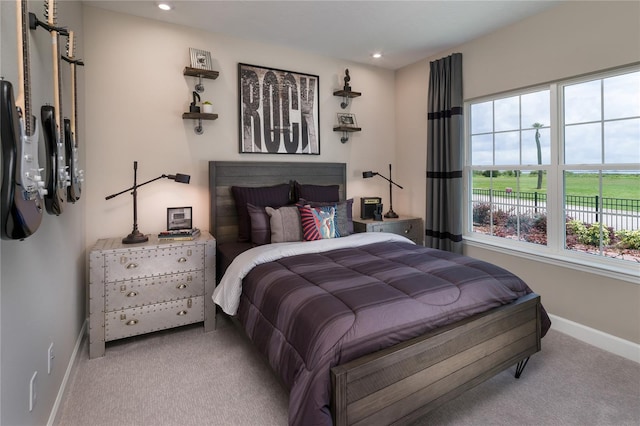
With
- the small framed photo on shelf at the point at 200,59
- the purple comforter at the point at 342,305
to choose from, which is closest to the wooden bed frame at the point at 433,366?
the purple comforter at the point at 342,305

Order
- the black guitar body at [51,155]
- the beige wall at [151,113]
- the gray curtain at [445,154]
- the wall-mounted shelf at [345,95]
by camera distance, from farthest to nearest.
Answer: the wall-mounted shelf at [345,95] < the gray curtain at [445,154] < the beige wall at [151,113] < the black guitar body at [51,155]

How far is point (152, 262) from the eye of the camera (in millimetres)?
2590

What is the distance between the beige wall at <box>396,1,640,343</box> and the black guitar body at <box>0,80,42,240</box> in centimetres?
340

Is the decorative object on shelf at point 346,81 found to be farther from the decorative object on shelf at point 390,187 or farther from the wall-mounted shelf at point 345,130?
the decorative object on shelf at point 390,187

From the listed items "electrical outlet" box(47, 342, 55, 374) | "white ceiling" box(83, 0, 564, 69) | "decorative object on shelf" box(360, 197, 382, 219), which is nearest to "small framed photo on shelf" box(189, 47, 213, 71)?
"white ceiling" box(83, 0, 564, 69)

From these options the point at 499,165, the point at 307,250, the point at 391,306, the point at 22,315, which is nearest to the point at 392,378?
the point at 391,306

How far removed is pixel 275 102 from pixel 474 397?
2.99 m

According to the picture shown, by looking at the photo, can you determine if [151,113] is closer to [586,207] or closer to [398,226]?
[398,226]

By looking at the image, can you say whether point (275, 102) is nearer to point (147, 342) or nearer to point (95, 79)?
point (95, 79)

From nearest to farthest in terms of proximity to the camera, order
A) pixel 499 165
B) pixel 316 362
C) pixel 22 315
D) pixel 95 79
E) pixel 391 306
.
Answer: pixel 22 315 → pixel 316 362 → pixel 391 306 → pixel 95 79 → pixel 499 165

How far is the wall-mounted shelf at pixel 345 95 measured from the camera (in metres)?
3.86

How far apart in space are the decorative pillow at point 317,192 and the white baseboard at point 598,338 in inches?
87.3

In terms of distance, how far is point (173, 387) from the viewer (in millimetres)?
2086

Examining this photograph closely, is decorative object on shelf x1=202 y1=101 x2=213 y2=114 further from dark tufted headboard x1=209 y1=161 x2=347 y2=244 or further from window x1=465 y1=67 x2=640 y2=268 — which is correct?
window x1=465 y1=67 x2=640 y2=268
